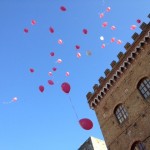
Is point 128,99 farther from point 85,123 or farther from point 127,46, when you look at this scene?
point 85,123

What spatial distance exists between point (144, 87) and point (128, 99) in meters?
1.56

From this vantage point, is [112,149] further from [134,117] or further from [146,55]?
[146,55]

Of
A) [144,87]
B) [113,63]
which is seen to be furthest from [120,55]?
[144,87]

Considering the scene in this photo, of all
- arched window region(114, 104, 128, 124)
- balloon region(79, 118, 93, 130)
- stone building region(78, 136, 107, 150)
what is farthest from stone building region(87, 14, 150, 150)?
stone building region(78, 136, 107, 150)

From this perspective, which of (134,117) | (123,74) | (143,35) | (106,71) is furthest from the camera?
(106,71)

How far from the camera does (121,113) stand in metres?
18.8

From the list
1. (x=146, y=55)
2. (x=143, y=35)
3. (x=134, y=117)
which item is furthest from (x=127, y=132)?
(x=143, y=35)

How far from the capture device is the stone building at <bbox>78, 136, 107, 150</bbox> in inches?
1195

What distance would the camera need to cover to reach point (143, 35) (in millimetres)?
18547

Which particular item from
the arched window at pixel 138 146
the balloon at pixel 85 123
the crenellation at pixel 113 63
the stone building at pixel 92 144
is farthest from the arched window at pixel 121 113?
the stone building at pixel 92 144

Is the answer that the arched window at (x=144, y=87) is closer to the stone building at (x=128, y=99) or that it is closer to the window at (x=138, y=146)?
the stone building at (x=128, y=99)

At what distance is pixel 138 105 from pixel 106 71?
16.0 ft

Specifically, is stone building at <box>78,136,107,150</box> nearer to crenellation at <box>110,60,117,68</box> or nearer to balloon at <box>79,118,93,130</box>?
crenellation at <box>110,60,117,68</box>

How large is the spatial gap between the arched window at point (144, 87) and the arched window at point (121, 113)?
1944 millimetres
